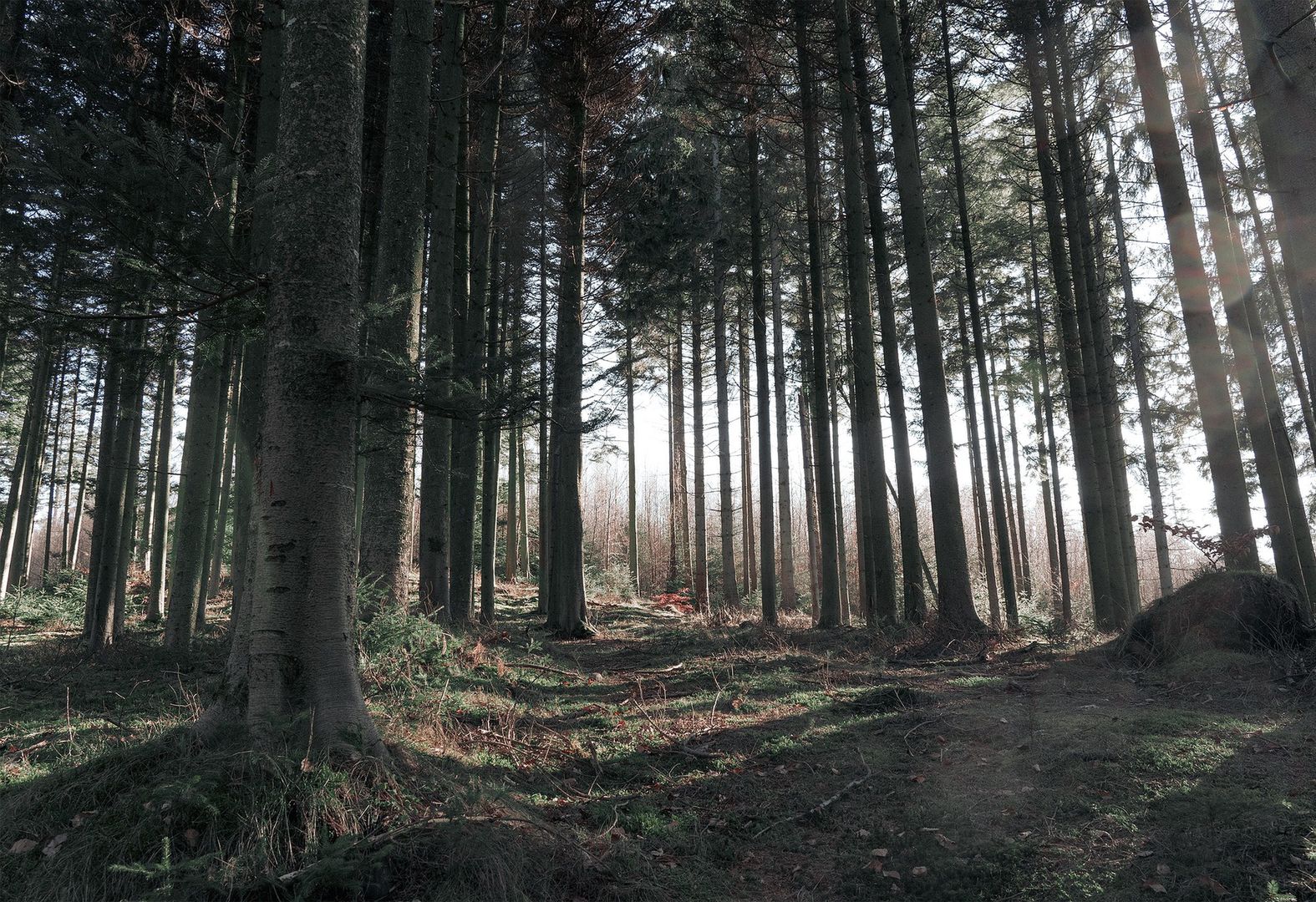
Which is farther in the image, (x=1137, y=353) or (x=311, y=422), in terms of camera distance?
(x=1137, y=353)

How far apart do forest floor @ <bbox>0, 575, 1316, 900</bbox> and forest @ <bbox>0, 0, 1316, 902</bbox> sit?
0.03 meters

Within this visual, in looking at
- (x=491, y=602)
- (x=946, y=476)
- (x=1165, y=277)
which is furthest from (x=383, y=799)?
(x=1165, y=277)

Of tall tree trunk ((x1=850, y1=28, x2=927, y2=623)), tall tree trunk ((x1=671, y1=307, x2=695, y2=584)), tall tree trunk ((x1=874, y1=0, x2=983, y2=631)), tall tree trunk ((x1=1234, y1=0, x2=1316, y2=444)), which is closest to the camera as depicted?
tall tree trunk ((x1=1234, y1=0, x2=1316, y2=444))

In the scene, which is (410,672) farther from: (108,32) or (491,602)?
(108,32)

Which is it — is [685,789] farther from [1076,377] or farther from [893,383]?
[1076,377]

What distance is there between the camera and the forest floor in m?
2.74

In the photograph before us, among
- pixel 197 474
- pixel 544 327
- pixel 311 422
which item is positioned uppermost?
pixel 544 327

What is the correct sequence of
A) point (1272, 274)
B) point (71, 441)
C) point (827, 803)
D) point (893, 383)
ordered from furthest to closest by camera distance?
point (71, 441), point (1272, 274), point (893, 383), point (827, 803)

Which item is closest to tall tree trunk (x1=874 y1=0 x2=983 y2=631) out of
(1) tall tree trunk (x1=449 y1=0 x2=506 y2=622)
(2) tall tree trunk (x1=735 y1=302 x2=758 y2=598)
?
(1) tall tree trunk (x1=449 y1=0 x2=506 y2=622)

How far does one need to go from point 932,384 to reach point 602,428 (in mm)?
4865

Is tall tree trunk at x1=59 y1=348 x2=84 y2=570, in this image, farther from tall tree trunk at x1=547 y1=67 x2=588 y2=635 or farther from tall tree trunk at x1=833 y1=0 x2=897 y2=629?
tall tree trunk at x1=833 y1=0 x2=897 y2=629

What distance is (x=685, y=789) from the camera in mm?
4441

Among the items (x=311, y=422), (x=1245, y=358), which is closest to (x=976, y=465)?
(x=1245, y=358)

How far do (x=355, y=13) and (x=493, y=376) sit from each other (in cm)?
230
